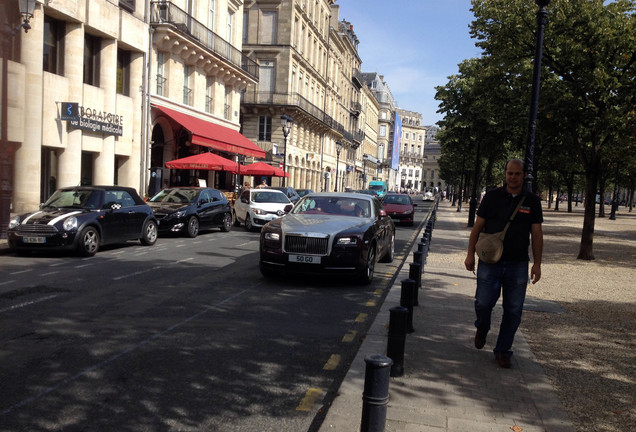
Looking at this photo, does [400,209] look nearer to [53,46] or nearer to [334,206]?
[334,206]

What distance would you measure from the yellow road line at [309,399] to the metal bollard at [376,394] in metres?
1.24

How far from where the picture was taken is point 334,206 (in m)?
10.7

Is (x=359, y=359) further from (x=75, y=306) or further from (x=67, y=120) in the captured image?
(x=67, y=120)

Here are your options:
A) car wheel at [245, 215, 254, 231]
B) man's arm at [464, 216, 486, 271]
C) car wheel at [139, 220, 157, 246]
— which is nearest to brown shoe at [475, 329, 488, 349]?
man's arm at [464, 216, 486, 271]

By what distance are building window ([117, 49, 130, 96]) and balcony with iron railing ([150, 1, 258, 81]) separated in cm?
223

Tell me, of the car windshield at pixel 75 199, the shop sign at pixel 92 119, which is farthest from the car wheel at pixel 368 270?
the shop sign at pixel 92 119

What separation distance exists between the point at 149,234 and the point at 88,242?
2491 mm

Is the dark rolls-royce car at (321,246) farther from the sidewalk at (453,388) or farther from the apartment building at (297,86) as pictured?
the apartment building at (297,86)

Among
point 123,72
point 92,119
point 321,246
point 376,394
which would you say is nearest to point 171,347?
point 376,394

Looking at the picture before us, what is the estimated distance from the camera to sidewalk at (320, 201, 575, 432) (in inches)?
153

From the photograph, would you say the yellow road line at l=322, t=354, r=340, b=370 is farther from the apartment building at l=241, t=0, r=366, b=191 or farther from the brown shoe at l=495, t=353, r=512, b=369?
the apartment building at l=241, t=0, r=366, b=191

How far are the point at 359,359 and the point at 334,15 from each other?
222 ft

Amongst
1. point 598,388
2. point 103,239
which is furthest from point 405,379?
point 103,239

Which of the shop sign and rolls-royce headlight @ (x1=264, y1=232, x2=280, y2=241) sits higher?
the shop sign
